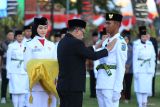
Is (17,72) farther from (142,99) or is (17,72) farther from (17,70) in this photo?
(142,99)

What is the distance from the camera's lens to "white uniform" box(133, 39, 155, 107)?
1565cm

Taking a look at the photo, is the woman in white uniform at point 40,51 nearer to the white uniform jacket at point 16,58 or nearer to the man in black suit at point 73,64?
the man in black suit at point 73,64

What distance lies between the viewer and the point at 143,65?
620 inches

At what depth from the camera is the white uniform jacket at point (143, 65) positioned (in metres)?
15.6

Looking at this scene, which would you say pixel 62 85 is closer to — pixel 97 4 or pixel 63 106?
pixel 63 106

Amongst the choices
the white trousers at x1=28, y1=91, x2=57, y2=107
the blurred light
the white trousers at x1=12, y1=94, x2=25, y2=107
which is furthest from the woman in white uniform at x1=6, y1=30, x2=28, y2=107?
the blurred light

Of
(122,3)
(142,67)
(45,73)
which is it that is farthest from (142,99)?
(122,3)

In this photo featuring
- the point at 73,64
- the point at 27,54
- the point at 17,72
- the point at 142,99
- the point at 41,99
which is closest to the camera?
the point at 73,64

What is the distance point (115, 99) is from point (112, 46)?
913mm

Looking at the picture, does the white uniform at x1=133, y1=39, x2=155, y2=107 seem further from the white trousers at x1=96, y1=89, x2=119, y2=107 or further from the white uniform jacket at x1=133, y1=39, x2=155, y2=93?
the white trousers at x1=96, y1=89, x2=119, y2=107

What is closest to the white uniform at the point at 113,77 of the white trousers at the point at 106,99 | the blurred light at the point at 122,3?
the white trousers at the point at 106,99

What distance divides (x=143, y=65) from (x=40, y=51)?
5013 mm

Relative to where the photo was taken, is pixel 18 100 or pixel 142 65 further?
pixel 142 65

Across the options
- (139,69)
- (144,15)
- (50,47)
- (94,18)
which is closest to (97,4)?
(94,18)
